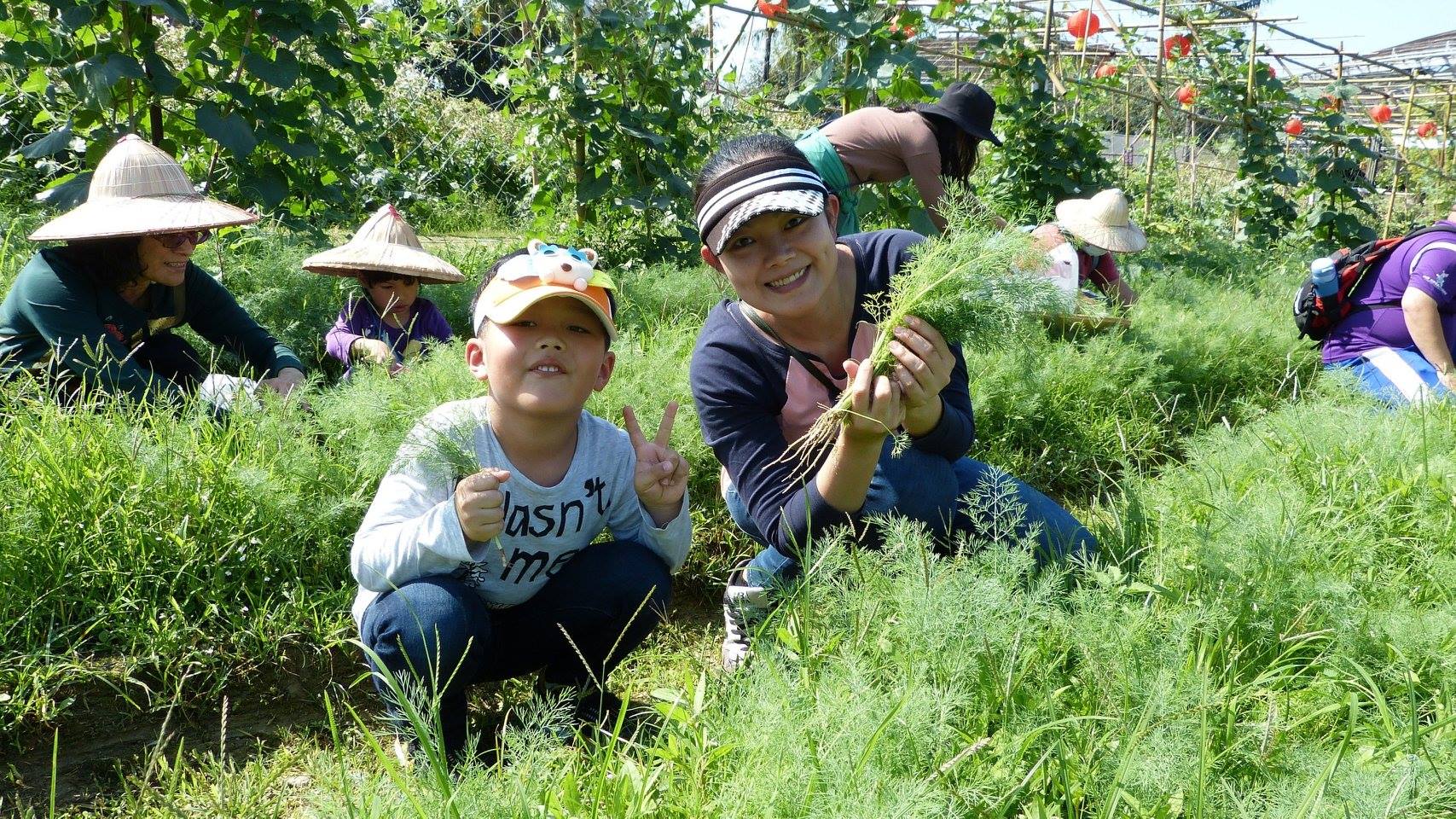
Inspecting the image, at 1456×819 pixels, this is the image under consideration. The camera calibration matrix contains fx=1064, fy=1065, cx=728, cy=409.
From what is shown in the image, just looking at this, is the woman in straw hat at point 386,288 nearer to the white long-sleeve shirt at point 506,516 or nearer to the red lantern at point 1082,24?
the white long-sleeve shirt at point 506,516

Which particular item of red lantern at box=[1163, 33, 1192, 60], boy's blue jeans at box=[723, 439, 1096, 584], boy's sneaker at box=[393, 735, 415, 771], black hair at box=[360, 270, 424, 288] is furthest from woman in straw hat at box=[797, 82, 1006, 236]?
red lantern at box=[1163, 33, 1192, 60]

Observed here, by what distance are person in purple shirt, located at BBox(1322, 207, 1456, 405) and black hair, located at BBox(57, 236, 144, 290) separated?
4.59m

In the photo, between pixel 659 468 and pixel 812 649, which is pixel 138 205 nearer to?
pixel 659 468

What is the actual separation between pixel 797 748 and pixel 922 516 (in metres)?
0.94

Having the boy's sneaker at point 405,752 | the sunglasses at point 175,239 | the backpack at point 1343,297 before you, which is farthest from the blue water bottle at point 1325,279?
the sunglasses at point 175,239

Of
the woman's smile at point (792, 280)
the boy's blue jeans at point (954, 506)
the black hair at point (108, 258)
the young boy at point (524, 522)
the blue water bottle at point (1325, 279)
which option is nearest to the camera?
the young boy at point (524, 522)

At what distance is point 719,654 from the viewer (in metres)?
3.02

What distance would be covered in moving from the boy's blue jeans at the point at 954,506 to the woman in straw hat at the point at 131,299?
198 cm

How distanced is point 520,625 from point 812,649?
0.81m

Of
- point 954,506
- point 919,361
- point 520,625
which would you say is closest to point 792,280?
point 919,361

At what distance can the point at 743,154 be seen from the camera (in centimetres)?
238

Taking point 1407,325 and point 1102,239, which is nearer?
point 1407,325

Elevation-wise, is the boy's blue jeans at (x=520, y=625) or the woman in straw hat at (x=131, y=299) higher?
the woman in straw hat at (x=131, y=299)

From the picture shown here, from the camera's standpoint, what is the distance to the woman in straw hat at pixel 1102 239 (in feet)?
17.4
